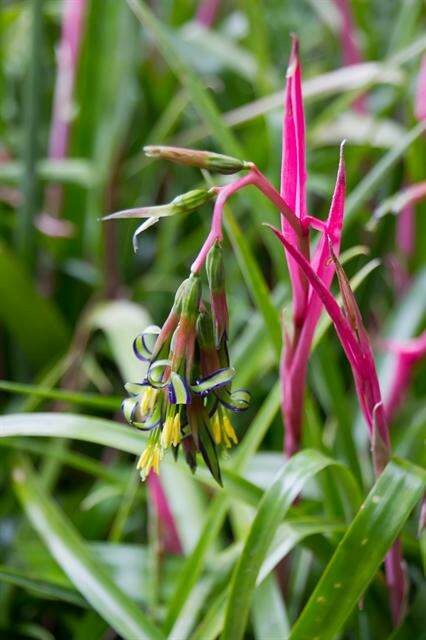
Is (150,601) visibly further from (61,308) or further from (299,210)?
(61,308)

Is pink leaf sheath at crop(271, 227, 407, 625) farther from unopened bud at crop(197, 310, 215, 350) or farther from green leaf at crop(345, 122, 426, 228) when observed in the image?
green leaf at crop(345, 122, 426, 228)

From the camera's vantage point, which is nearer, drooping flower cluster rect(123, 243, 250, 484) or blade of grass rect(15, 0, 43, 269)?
drooping flower cluster rect(123, 243, 250, 484)

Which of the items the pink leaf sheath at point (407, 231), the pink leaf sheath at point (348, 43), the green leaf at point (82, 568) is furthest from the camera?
the pink leaf sheath at point (348, 43)

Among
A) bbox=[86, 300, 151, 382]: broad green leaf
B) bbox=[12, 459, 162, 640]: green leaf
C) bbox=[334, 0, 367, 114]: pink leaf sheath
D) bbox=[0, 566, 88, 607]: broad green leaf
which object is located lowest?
bbox=[0, 566, 88, 607]: broad green leaf

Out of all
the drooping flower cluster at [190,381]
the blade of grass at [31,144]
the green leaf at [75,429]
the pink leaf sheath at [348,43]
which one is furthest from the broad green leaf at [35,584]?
the pink leaf sheath at [348,43]

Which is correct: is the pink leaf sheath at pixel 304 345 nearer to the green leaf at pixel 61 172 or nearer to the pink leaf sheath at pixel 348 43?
the green leaf at pixel 61 172

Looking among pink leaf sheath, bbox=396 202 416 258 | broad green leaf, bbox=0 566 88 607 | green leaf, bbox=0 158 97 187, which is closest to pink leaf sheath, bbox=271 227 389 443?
broad green leaf, bbox=0 566 88 607

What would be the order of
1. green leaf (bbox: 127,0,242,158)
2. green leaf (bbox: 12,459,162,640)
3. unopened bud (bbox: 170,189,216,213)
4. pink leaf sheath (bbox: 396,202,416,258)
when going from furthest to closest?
pink leaf sheath (bbox: 396,202,416,258) → green leaf (bbox: 127,0,242,158) → green leaf (bbox: 12,459,162,640) → unopened bud (bbox: 170,189,216,213)
